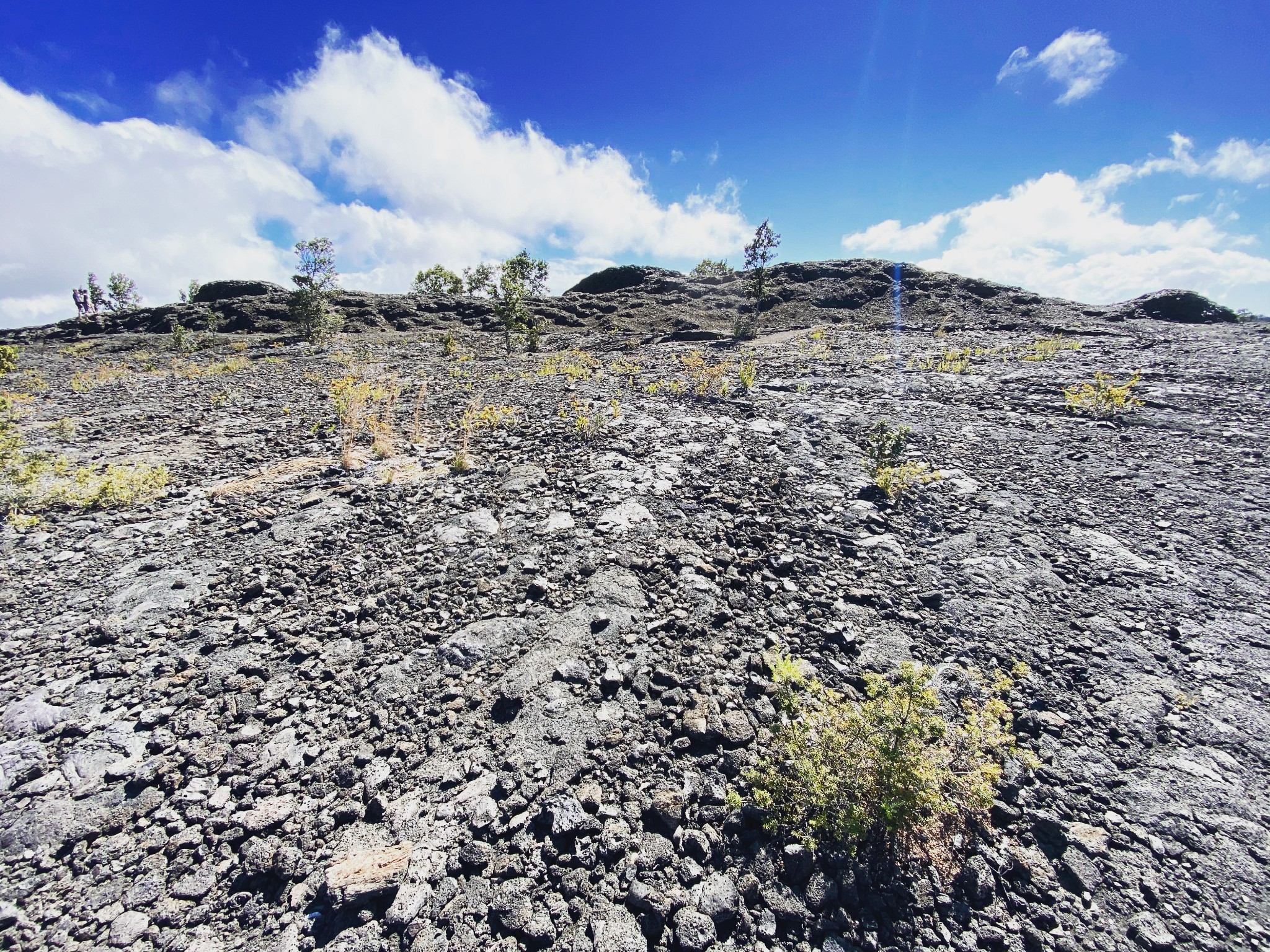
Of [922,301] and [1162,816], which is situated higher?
[922,301]

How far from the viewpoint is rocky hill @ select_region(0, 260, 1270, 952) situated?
8.79ft

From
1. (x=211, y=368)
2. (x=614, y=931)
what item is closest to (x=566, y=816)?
(x=614, y=931)

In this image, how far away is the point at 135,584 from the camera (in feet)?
17.1

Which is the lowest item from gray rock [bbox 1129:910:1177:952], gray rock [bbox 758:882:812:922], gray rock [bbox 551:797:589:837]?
gray rock [bbox 1129:910:1177:952]

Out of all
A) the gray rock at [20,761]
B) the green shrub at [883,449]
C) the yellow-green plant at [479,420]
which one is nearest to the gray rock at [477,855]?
the gray rock at [20,761]

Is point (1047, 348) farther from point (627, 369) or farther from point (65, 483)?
point (65, 483)

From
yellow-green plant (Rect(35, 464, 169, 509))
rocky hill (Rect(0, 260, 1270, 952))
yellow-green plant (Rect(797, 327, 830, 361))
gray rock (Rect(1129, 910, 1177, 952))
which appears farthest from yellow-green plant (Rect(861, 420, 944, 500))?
yellow-green plant (Rect(35, 464, 169, 509))

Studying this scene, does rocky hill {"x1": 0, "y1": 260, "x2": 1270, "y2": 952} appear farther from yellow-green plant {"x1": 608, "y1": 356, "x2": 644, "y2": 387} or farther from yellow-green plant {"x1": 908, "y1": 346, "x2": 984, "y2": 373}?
yellow-green plant {"x1": 908, "y1": 346, "x2": 984, "y2": 373}

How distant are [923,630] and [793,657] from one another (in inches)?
54.7

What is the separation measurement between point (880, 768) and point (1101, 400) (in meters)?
11.9

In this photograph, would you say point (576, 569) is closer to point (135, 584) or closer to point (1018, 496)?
point (135, 584)

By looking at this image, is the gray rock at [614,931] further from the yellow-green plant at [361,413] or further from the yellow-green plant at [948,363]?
the yellow-green plant at [948,363]

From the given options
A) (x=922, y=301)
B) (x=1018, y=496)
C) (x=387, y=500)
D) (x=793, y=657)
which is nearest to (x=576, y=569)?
(x=793, y=657)

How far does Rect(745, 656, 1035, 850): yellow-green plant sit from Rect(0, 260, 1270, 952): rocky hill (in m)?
0.12
